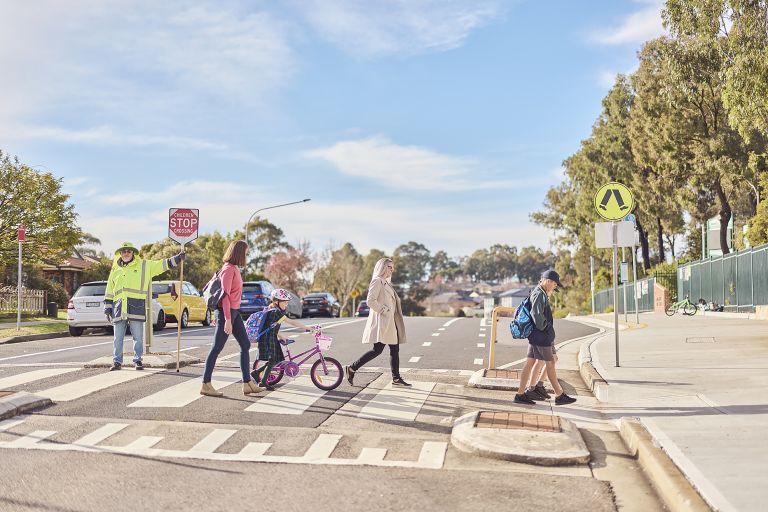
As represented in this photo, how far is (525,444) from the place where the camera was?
6785 mm

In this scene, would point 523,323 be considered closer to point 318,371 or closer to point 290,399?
point 318,371

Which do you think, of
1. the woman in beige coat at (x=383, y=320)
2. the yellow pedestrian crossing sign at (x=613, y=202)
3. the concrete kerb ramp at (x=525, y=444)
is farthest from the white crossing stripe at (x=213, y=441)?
the yellow pedestrian crossing sign at (x=613, y=202)

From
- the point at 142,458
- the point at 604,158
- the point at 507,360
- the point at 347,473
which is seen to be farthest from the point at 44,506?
the point at 604,158

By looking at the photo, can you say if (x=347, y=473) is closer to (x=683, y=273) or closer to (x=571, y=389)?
(x=571, y=389)

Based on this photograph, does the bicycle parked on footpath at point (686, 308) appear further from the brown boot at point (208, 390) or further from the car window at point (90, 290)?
the brown boot at point (208, 390)

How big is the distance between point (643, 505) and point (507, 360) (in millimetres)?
8935

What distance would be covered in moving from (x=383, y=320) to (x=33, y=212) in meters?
25.9

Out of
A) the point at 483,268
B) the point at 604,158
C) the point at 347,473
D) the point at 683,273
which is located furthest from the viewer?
the point at 483,268

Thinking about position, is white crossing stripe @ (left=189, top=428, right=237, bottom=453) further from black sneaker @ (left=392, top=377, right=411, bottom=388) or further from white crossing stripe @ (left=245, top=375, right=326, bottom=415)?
black sneaker @ (left=392, top=377, right=411, bottom=388)

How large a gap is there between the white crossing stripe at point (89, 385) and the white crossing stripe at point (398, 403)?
3.35 m

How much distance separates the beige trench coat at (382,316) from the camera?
10125 millimetres

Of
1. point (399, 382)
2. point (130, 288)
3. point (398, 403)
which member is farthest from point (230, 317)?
point (130, 288)

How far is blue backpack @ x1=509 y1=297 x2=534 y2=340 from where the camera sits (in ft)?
29.7

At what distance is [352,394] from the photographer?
973 cm
